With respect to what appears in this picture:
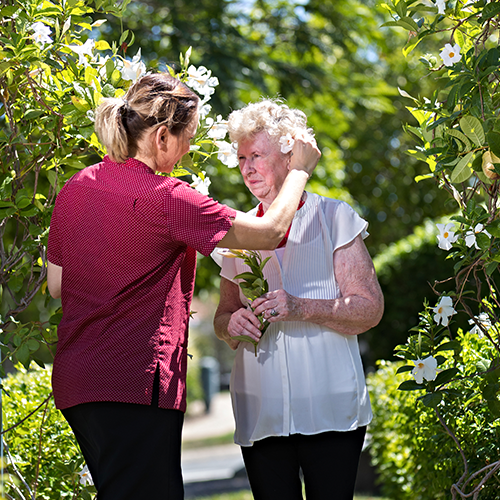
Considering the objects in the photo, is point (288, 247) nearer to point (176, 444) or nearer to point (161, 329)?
point (161, 329)

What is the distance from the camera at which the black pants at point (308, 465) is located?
2227mm

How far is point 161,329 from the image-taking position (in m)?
1.88

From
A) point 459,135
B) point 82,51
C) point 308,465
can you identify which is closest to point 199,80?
point 82,51

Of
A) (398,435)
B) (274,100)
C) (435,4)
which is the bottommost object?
(398,435)

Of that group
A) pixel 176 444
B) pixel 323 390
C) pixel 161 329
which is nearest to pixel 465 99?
pixel 323 390

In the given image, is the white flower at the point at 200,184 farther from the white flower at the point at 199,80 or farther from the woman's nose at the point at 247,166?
the white flower at the point at 199,80

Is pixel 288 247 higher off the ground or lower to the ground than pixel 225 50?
higher

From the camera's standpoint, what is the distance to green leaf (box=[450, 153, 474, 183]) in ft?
6.85

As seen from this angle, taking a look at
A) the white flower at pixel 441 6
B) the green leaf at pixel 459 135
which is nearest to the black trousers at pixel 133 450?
the green leaf at pixel 459 135

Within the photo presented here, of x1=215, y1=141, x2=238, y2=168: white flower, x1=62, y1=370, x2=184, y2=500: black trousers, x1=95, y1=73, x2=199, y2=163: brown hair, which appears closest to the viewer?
x1=62, y1=370, x2=184, y2=500: black trousers

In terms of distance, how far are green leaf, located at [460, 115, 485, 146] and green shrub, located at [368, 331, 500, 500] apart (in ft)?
2.76

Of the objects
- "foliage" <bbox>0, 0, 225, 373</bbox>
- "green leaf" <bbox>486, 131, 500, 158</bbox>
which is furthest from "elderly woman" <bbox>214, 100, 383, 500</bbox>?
"green leaf" <bbox>486, 131, 500, 158</bbox>

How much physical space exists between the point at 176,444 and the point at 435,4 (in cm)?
180

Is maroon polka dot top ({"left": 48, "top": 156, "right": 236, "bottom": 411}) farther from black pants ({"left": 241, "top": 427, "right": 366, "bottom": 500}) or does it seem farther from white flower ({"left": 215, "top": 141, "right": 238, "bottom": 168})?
white flower ({"left": 215, "top": 141, "right": 238, "bottom": 168})
